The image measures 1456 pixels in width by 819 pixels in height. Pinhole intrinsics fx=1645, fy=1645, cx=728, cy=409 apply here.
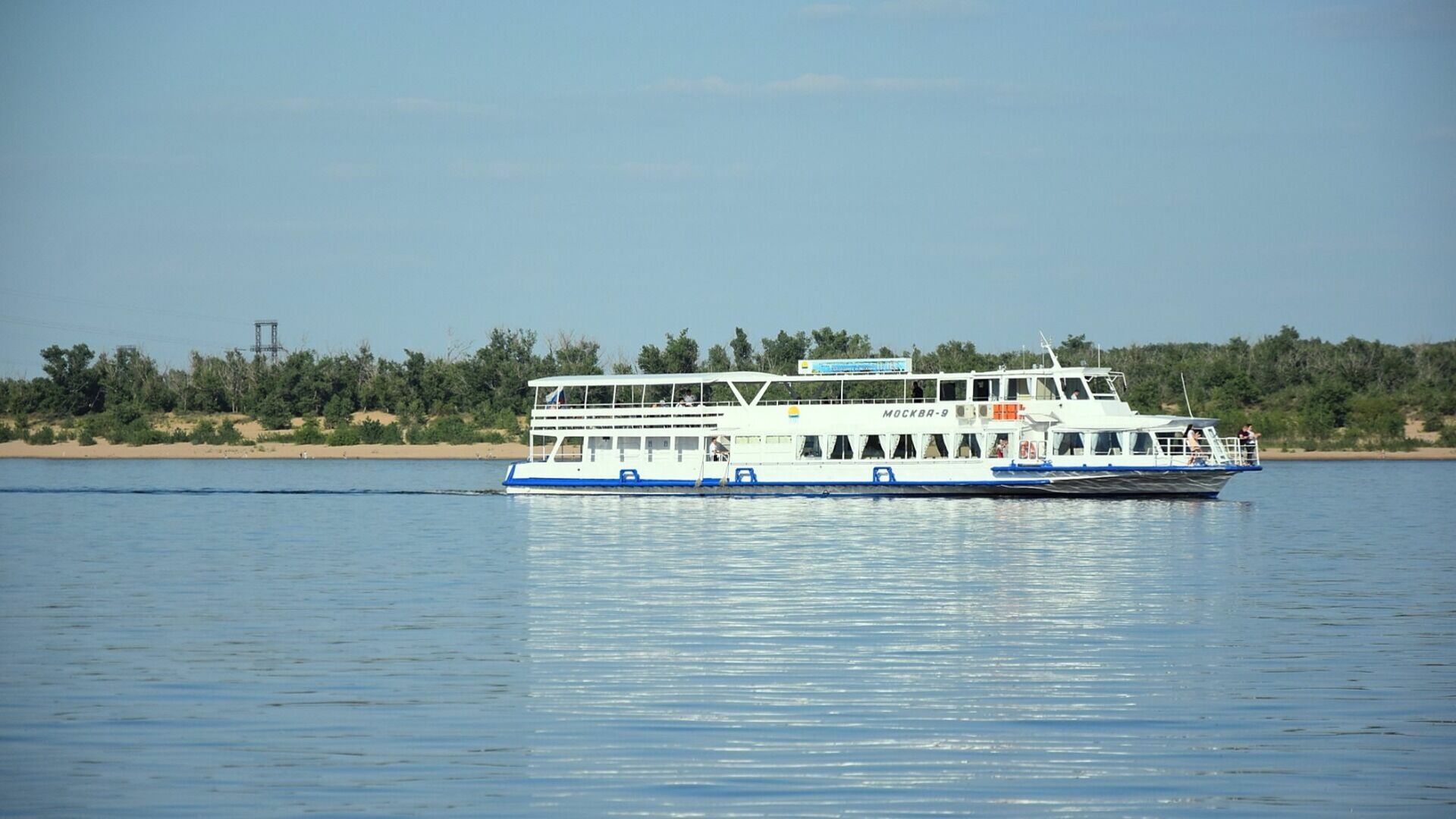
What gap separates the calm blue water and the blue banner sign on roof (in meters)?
15.3

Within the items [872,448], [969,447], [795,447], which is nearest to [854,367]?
[872,448]

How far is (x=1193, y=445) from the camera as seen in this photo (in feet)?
195

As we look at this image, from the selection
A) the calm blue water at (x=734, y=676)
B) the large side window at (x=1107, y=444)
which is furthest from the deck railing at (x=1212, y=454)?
the calm blue water at (x=734, y=676)

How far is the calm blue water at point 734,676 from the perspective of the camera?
15.9 m

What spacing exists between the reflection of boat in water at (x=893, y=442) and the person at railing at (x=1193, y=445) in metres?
0.10

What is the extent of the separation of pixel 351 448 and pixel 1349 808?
123m

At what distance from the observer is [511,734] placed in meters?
18.3

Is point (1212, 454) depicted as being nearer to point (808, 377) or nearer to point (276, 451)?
point (808, 377)

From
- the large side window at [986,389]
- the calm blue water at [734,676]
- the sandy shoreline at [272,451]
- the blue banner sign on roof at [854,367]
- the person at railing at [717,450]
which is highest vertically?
the blue banner sign on roof at [854,367]

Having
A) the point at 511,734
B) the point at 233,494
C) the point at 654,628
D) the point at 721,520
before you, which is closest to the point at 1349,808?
the point at 511,734

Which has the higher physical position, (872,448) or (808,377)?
(808,377)

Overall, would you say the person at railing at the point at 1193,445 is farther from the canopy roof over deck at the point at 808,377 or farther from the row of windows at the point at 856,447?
the canopy roof over deck at the point at 808,377

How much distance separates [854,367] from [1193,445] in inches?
495

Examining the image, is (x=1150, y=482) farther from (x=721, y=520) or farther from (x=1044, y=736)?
(x=1044, y=736)
